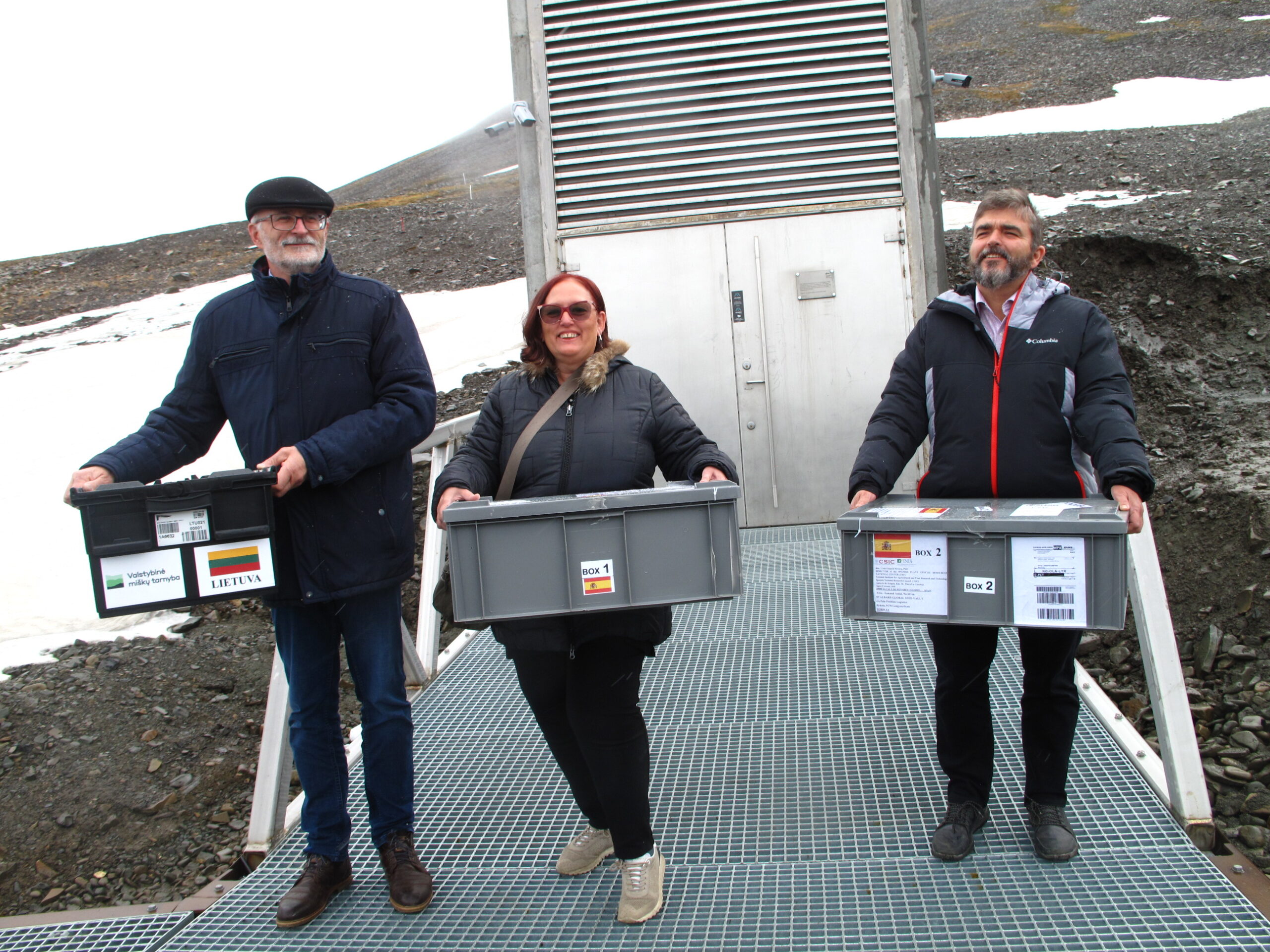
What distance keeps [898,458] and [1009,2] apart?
208 ft

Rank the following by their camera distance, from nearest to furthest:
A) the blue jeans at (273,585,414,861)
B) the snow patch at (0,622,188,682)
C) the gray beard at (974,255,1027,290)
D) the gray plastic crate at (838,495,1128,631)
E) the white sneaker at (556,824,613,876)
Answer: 1. the gray plastic crate at (838,495,1128,631)
2. the gray beard at (974,255,1027,290)
3. the blue jeans at (273,585,414,861)
4. the white sneaker at (556,824,613,876)
5. the snow patch at (0,622,188,682)

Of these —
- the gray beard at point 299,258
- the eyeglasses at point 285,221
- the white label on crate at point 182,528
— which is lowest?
the white label on crate at point 182,528

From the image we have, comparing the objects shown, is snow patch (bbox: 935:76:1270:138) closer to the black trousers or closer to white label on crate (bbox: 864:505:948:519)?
the black trousers

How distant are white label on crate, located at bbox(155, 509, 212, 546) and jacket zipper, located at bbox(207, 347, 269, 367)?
0.48 meters

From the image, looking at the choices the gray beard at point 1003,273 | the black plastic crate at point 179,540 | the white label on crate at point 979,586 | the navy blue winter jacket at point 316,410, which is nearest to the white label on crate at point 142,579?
the black plastic crate at point 179,540

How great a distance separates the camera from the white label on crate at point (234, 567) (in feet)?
8.20

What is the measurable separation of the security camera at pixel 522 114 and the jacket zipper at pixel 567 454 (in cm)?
421

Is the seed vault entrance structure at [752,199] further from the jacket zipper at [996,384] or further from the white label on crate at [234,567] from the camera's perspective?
the white label on crate at [234,567]

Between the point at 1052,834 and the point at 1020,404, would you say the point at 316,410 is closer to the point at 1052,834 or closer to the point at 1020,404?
the point at 1020,404

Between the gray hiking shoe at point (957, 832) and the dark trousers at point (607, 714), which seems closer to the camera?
the dark trousers at point (607, 714)

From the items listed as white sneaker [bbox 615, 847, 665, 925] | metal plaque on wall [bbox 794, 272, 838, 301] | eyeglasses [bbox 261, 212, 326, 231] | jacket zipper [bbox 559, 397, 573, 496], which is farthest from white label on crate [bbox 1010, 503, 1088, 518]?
metal plaque on wall [bbox 794, 272, 838, 301]

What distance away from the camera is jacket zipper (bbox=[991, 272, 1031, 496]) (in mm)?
2582

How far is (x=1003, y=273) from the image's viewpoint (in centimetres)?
260

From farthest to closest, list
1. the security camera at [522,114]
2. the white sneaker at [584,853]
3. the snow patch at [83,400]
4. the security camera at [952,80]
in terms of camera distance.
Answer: the snow patch at [83,400], the security camera at [952,80], the security camera at [522,114], the white sneaker at [584,853]
